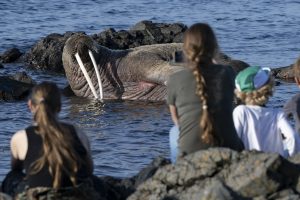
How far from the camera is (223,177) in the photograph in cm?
718

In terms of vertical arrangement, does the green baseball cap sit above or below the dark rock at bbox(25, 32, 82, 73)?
above

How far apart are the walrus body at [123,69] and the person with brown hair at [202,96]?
354 inches

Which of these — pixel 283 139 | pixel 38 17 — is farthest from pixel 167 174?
pixel 38 17

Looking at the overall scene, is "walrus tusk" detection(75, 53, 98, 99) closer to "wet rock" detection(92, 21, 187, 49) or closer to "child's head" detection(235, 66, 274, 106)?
"wet rock" detection(92, 21, 187, 49)

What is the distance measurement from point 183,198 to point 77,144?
85 centimetres

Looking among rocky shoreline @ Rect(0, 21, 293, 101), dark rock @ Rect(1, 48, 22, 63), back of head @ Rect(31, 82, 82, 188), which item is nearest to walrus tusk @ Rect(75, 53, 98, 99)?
rocky shoreline @ Rect(0, 21, 293, 101)

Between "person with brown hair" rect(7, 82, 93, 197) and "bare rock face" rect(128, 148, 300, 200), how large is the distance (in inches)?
21.9

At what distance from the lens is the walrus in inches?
670

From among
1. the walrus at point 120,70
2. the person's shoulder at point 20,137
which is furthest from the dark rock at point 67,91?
the person's shoulder at point 20,137

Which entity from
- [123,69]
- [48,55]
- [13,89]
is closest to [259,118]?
[13,89]

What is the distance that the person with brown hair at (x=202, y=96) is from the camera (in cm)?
756

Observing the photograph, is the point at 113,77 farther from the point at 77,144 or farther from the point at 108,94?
the point at 77,144

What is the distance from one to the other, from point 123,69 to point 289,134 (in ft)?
30.3

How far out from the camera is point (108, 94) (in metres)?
17.3
